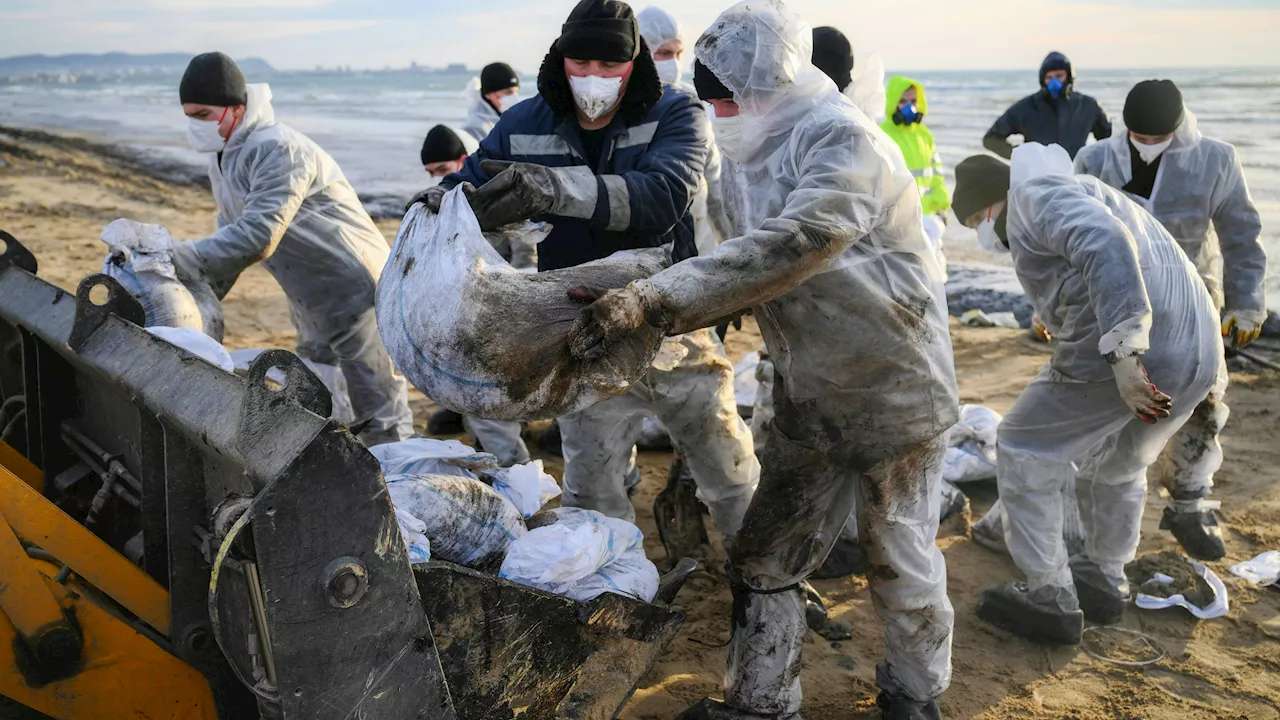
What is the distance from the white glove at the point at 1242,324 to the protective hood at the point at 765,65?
9.61 ft

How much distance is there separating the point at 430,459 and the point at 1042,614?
2.34 meters

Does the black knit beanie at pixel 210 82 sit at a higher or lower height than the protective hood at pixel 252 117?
higher

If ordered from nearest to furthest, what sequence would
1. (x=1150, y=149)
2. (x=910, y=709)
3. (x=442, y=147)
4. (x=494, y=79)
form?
(x=910, y=709), (x=1150, y=149), (x=442, y=147), (x=494, y=79)

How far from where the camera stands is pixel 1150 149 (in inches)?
182

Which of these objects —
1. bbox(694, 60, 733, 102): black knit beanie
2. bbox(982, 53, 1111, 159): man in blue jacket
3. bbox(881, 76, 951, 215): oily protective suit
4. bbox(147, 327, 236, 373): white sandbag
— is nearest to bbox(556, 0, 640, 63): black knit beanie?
bbox(694, 60, 733, 102): black knit beanie

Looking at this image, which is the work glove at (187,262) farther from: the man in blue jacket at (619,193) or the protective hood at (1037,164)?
the protective hood at (1037,164)

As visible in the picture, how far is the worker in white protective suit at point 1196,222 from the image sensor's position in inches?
176

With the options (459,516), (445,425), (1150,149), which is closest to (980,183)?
(1150,149)

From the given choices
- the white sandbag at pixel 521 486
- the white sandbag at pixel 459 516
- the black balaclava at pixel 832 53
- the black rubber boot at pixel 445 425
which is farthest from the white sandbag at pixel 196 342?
the black balaclava at pixel 832 53

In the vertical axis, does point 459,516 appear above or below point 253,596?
below

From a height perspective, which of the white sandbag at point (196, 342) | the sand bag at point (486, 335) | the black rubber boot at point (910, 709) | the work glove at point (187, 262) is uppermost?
the sand bag at point (486, 335)

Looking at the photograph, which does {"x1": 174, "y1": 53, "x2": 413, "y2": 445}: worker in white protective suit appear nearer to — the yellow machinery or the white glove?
the yellow machinery

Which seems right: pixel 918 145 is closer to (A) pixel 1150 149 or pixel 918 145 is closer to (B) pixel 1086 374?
(A) pixel 1150 149

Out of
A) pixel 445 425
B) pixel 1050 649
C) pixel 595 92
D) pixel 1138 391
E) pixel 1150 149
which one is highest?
pixel 595 92
